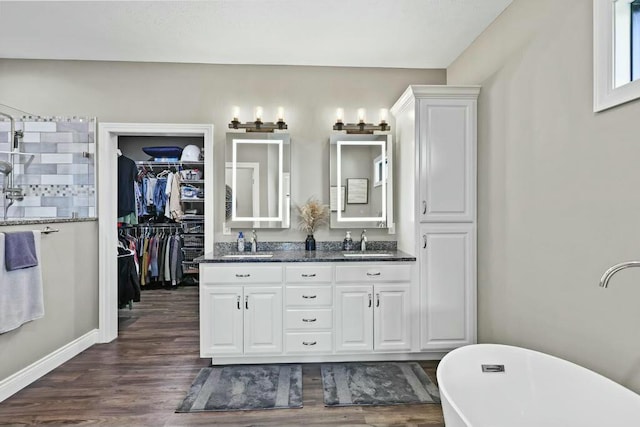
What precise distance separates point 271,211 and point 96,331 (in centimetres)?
201

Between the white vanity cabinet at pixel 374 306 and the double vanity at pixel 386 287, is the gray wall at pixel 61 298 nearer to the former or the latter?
the double vanity at pixel 386 287

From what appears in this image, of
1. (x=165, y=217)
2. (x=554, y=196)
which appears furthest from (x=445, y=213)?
(x=165, y=217)

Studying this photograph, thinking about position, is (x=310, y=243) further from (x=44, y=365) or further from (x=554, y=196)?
(x=44, y=365)

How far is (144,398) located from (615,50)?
3356 millimetres

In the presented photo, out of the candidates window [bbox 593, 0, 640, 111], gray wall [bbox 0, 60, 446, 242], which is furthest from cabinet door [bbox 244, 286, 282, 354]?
window [bbox 593, 0, 640, 111]

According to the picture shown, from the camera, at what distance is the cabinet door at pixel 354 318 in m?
Result: 2.94

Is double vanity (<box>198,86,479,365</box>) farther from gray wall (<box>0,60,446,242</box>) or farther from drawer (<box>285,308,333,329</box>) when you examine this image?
gray wall (<box>0,60,446,242</box>)

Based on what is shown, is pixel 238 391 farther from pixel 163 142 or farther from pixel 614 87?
pixel 163 142

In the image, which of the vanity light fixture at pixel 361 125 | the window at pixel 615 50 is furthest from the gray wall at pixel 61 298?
the window at pixel 615 50

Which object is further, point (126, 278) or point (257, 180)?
point (126, 278)

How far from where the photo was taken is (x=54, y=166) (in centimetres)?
335

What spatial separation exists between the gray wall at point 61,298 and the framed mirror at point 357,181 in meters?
2.28

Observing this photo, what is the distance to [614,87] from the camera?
1.72 metres

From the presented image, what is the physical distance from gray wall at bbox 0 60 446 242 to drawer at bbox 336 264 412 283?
2.10 ft
